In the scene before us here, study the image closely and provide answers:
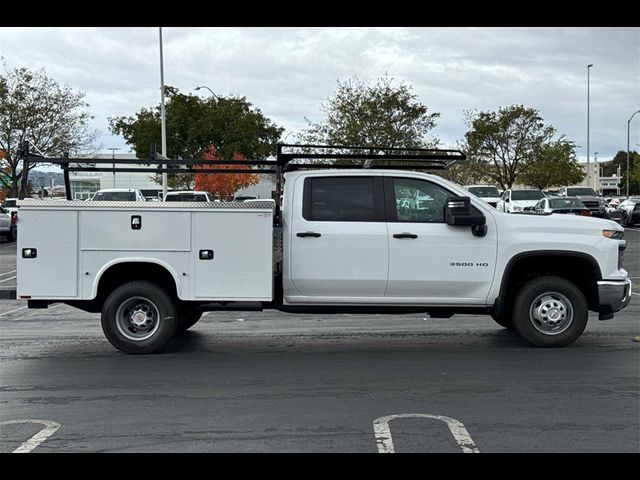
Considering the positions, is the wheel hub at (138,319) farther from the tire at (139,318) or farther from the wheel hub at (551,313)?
the wheel hub at (551,313)

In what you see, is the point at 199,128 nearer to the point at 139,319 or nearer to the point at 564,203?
the point at 564,203

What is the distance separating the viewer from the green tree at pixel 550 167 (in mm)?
56344

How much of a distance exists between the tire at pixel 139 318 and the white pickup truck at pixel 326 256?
0.05ft

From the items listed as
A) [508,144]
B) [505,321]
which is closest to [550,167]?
[508,144]

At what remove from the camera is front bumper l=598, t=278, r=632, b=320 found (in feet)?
28.5

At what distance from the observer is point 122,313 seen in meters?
8.70

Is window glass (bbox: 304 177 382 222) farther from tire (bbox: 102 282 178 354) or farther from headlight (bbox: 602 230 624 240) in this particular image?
headlight (bbox: 602 230 624 240)

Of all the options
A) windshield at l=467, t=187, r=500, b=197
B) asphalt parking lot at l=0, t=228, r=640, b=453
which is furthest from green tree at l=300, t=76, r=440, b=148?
asphalt parking lot at l=0, t=228, r=640, b=453

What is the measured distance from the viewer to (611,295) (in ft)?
Result: 28.5

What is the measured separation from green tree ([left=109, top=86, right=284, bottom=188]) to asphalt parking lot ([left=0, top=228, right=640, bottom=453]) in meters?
40.7

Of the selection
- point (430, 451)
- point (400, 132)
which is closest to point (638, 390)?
point (430, 451)

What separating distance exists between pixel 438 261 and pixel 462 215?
0.58 m
